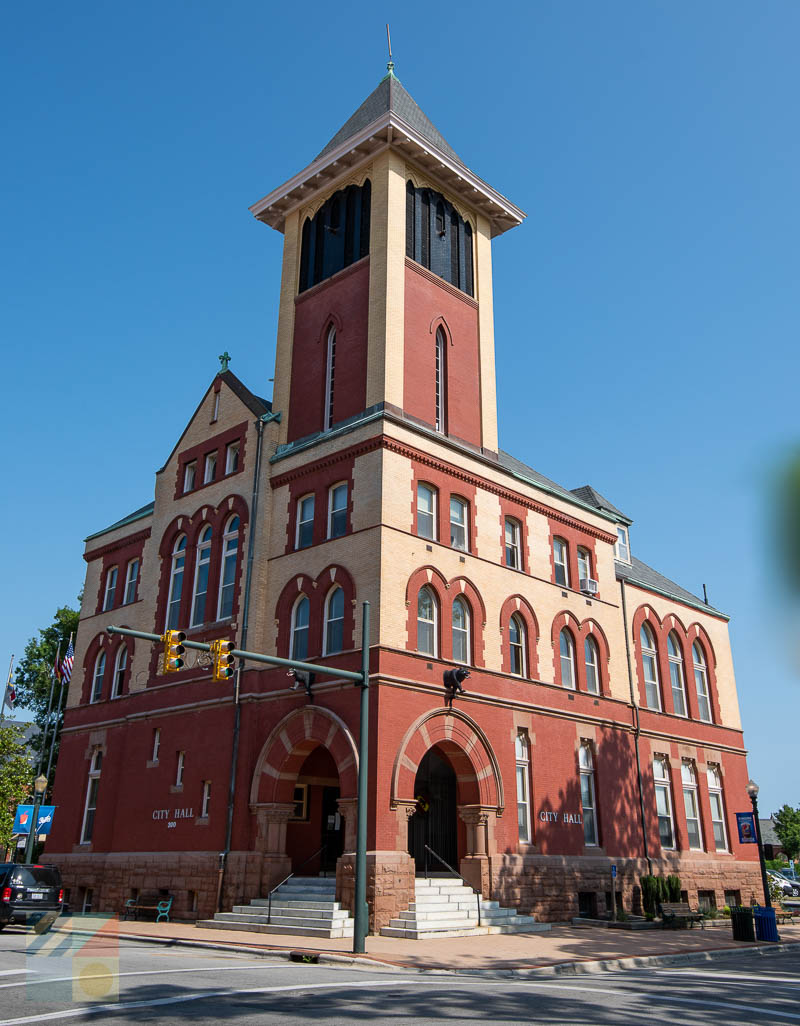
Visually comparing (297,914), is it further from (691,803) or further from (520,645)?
(691,803)

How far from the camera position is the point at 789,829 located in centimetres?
8794

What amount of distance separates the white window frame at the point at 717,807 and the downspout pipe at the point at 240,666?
19.9 meters

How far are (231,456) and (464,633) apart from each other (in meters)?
11.0

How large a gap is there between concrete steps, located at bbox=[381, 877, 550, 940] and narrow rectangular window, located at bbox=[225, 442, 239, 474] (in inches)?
610

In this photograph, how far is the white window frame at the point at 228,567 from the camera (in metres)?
29.6

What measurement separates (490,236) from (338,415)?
12.0m

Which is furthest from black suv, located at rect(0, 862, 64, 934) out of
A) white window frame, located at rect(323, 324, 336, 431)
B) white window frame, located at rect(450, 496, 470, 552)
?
white window frame, located at rect(323, 324, 336, 431)

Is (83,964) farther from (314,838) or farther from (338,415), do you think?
(338,415)

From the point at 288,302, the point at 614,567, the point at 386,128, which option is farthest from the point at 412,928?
the point at 386,128

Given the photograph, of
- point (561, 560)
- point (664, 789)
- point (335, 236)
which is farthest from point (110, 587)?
point (664, 789)

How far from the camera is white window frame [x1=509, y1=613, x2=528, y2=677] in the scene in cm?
2920

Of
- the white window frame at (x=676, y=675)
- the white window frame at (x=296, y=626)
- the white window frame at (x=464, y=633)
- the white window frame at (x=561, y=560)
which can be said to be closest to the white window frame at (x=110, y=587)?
the white window frame at (x=296, y=626)

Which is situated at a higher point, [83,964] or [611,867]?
[611,867]

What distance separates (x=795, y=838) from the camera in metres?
86.4
